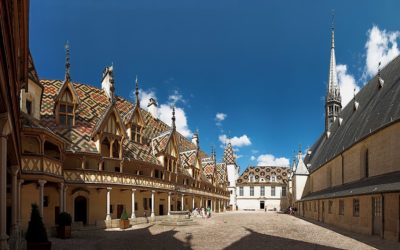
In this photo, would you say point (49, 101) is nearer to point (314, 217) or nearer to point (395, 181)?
point (395, 181)

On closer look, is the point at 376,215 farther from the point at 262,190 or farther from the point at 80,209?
the point at 262,190

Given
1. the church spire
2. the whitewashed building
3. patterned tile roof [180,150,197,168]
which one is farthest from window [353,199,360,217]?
the whitewashed building

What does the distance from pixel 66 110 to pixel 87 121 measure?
2.18m

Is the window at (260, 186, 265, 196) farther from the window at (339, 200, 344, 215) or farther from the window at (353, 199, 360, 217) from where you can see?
the window at (353, 199, 360, 217)

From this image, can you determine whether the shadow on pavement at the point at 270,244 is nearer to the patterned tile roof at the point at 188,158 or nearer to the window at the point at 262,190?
the patterned tile roof at the point at 188,158

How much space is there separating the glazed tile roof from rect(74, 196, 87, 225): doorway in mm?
4097

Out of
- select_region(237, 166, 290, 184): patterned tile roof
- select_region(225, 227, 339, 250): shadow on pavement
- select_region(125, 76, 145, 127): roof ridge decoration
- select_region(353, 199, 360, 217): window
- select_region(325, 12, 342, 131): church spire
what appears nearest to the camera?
select_region(225, 227, 339, 250): shadow on pavement

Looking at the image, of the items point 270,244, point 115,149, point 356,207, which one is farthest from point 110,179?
point 356,207

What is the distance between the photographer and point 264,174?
92.2m

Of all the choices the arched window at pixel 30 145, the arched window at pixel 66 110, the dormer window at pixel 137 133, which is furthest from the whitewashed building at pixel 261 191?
the arched window at pixel 30 145

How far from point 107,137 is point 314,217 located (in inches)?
1052

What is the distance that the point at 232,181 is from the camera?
89562 millimetres

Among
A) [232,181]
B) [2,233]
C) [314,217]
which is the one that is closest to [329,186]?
[314,217]

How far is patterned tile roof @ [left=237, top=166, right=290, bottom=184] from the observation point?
91.0 m
